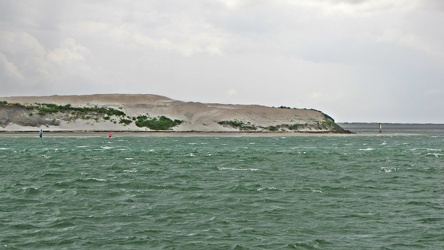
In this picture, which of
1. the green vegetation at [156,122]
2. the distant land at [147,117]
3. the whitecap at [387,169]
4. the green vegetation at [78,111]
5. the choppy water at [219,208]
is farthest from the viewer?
the green vegetation at [156,122]

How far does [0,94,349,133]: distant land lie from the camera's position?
5645 inches

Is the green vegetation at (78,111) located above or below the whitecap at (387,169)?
above

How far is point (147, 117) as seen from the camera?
159875 mm

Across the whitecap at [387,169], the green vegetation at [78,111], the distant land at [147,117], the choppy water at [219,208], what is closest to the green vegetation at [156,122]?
the distant land at [147,117]

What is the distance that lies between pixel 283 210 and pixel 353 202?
4.54 meters

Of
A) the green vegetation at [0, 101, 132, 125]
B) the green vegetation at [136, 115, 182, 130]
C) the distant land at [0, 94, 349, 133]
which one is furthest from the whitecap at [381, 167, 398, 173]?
the green vegetation at [0, 101, 132, 125]

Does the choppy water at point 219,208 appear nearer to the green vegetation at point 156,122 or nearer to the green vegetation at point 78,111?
the green vegetation at point 156,122

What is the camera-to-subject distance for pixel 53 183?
34.7 metres

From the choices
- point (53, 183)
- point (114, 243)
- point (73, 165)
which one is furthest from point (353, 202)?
point (73, 165)

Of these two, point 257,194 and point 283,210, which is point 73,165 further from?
point 283,210

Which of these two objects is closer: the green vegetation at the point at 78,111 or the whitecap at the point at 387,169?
the whitecap at the point at 387,169

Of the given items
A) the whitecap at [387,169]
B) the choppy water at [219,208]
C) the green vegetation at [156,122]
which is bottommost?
the choppy water at [219,208]

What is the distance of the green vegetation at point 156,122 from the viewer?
152m

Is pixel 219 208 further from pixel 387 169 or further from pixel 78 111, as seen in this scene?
pixel 78 111
